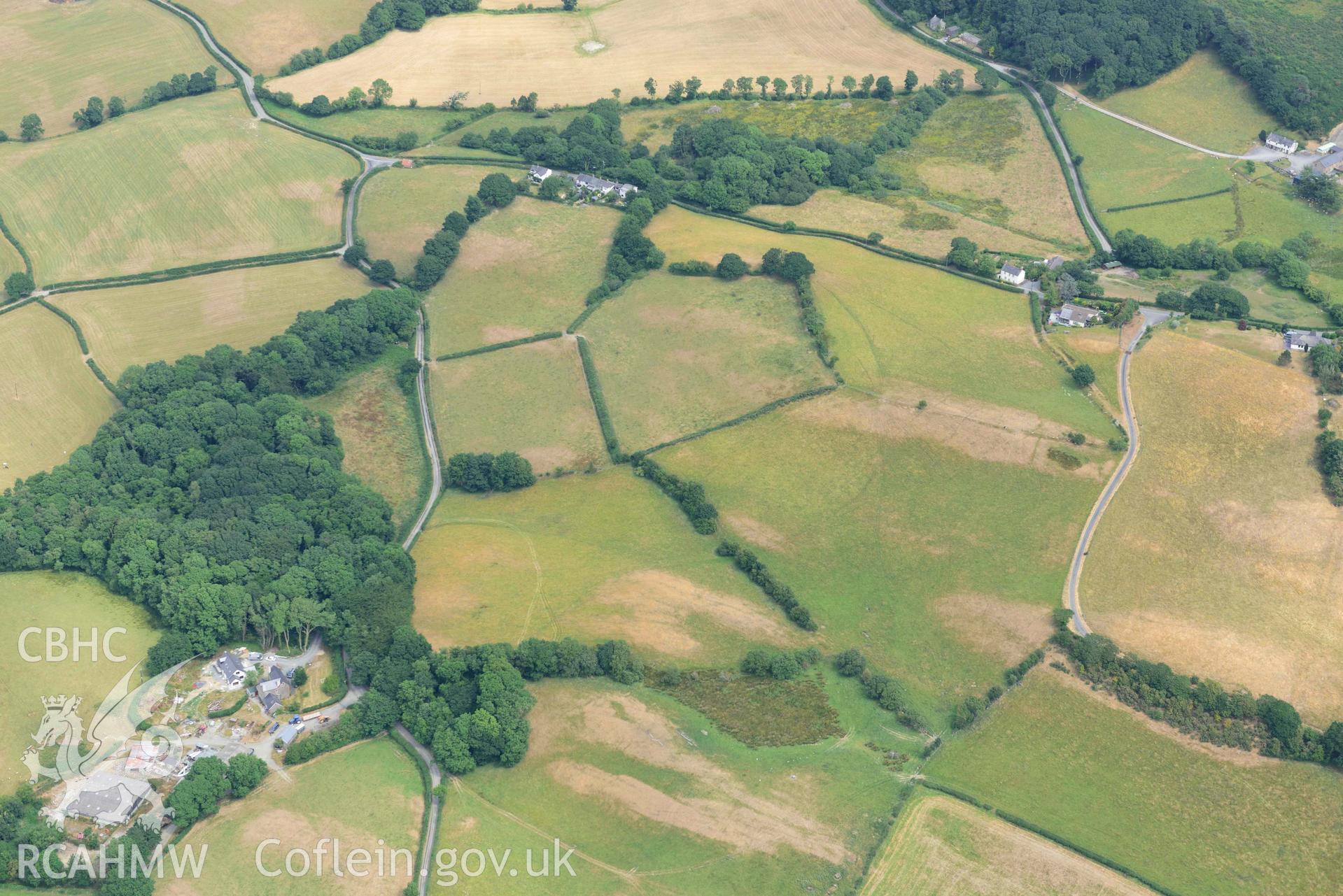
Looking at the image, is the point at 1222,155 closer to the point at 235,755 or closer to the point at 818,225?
the point at 818,225

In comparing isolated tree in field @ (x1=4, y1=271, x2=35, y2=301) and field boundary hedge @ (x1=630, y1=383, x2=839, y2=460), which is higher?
isolated tree in field @ (x1=4, y1=271, x2=35, y2=301)

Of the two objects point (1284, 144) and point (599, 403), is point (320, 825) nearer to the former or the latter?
point (599, 403)

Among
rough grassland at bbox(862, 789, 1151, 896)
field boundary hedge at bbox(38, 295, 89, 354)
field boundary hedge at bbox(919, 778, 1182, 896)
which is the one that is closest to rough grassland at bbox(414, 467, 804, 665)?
field boundary hedge at bbox(919, 778, 1182, 896)

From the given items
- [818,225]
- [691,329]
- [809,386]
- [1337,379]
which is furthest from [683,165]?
[1337,379]

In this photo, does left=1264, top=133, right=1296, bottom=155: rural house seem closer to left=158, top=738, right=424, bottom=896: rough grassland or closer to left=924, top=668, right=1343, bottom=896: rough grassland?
left=924, top=668, right=1343, bottom=896: rough grassland

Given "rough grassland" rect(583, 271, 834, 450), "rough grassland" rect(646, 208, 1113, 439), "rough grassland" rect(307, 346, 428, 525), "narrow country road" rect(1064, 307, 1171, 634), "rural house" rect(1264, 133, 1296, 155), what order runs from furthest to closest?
"rural house" rect(1264, 133, 1296, 155) → "rough grassland" rect(583, 271, 834, 450) → "rough grassland" rect(646, 208, 1113, 439) → "rough grassland" rect(307, 346, 428, 525) → "narrow country road" rect(1064, 307, 1171, 634)
